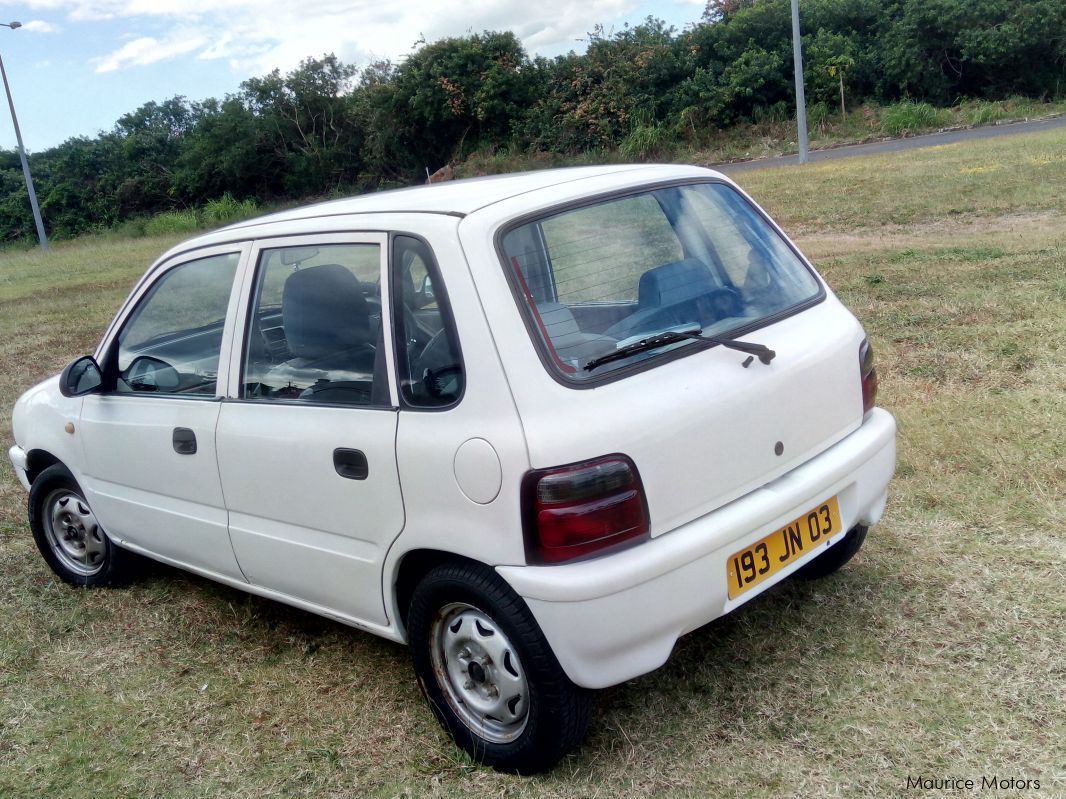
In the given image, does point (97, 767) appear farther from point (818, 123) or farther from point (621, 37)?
point (621, 37)

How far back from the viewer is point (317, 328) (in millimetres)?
3250

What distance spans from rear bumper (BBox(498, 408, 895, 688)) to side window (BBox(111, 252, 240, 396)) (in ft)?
5.42

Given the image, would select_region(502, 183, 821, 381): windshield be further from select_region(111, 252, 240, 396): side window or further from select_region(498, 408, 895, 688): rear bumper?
select_region(111, 252, 240, 396): side window

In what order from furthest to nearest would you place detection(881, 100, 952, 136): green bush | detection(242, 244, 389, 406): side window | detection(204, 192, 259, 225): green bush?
detection(204, 192, 259, 225): green bush, detection(881, 100, 952, 136): green bush, detection(242, 244, 389, 406): side window

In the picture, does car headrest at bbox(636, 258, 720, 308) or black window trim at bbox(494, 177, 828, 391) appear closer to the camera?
black window trim at bbox(494, 177, 828, 391)

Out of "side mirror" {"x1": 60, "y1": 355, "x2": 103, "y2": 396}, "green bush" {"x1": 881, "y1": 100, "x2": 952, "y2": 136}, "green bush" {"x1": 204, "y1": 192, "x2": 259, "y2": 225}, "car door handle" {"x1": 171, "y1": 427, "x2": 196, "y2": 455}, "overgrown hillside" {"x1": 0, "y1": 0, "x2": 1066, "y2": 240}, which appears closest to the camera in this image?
"car door handle" {"x1": 171, "y1": 427, "x2": 196, "y2": 455}

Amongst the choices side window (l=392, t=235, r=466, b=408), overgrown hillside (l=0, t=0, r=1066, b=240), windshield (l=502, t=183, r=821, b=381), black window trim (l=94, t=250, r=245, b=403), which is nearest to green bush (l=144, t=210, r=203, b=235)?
overgrown hillside (l=0, t=0, r=1066, b=240)

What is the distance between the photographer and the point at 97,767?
3164 mm

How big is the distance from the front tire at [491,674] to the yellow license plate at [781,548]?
548 millimetres

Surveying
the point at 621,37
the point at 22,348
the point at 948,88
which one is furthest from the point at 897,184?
the point at 621,37

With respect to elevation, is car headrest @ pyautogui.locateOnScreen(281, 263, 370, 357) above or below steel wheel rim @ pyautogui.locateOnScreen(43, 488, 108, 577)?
above

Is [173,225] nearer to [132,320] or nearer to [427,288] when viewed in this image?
[132,320]

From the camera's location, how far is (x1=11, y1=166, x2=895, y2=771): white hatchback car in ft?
8.38

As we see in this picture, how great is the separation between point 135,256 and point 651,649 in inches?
926
